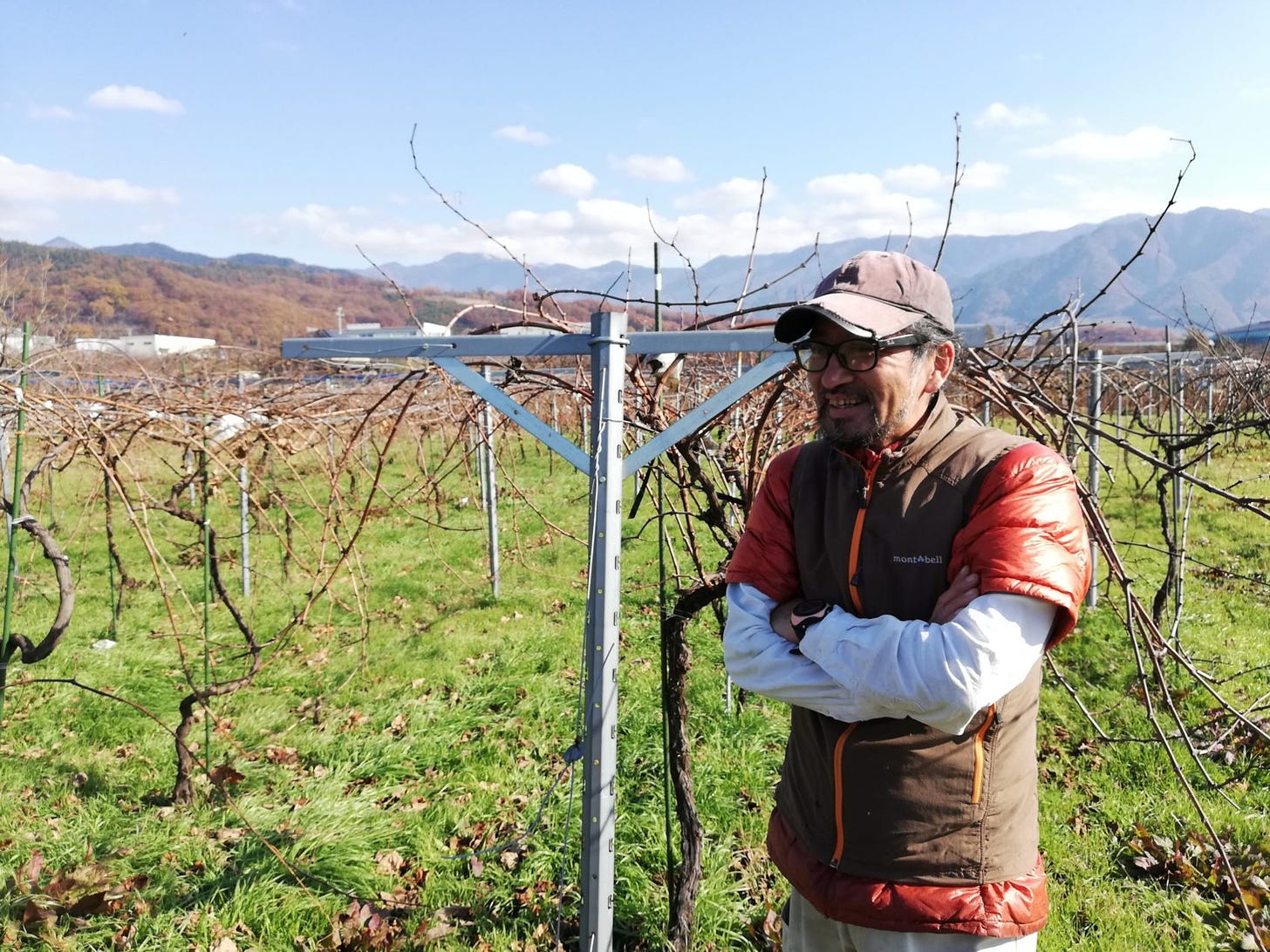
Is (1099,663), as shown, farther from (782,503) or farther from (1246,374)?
(782,503)

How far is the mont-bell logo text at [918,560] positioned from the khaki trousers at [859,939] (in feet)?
2.18

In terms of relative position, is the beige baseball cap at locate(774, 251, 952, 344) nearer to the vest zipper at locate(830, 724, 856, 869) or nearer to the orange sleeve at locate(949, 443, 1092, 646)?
the orange sleeve at locate(949, 443, 1092, 646)

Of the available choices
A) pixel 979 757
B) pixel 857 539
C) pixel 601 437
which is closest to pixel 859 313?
pixel 857 539

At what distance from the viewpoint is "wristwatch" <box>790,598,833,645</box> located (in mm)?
1437

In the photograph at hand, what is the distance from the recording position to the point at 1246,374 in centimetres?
594

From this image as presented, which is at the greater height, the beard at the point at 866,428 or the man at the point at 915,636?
the beard at the point at 866,428

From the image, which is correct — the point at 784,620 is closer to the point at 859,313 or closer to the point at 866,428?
the point at 866,428

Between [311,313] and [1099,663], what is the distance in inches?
2364

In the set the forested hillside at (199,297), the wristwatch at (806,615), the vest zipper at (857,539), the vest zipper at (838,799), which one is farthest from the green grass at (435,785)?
the forested hillside at (199,297)

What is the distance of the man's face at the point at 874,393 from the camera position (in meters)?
1.40

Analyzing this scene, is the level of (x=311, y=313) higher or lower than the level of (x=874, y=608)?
higher

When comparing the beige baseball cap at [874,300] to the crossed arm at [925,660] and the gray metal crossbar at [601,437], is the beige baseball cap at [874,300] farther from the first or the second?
the crossed arm at [925,660]

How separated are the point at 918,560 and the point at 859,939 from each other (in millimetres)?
745

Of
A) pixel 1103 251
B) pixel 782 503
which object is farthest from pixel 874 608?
pixel 1103 251
